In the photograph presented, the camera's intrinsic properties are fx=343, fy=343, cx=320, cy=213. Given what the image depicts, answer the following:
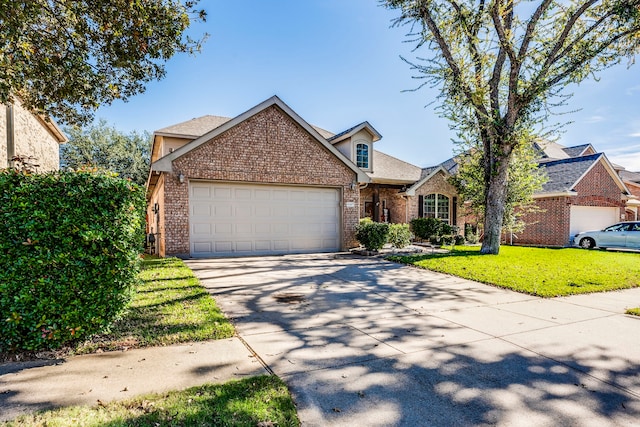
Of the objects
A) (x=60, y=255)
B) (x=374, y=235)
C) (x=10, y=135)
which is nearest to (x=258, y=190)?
(x=374, y=235)

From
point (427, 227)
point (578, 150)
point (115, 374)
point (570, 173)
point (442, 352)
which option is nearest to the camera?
point (115, 374)

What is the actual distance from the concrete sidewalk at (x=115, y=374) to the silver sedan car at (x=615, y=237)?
67.2 feet

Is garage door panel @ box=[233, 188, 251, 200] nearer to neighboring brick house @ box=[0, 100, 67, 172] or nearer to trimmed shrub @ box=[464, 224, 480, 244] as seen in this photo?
neighboring brick house @ box=[0, 100, 67, 172]

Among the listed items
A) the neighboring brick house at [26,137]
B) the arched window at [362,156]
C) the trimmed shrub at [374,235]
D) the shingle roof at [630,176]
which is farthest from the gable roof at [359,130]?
the shingle roof at [630,176]

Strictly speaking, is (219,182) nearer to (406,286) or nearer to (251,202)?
(251,202)

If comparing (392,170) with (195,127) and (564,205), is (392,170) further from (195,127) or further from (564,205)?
(195,127)

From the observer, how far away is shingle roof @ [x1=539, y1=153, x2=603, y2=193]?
774 inches

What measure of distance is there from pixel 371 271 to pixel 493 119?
23.9ft

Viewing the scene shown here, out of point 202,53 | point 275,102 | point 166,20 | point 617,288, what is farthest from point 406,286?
point 275,102

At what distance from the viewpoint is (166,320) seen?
4723 mm

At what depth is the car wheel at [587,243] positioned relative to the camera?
18109 mm

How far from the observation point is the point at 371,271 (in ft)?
31.0

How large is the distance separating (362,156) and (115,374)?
49.1 ft

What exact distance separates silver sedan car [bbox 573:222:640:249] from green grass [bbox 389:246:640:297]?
6334mm
